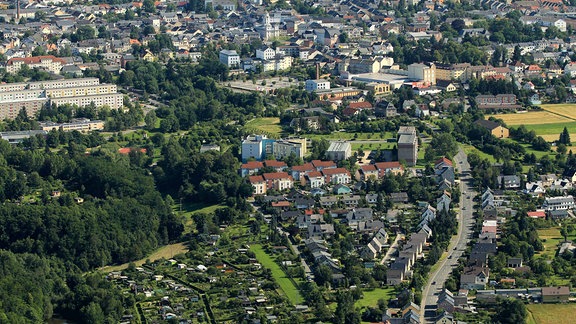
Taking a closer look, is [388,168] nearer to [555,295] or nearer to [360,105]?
[360,105]

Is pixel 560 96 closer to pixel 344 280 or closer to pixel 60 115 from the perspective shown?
pixel 60 115

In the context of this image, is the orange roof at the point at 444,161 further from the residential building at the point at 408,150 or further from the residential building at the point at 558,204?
the residential building at the point at 558,204

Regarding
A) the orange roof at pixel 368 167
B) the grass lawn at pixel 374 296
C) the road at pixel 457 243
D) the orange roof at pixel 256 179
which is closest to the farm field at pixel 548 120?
the road at pixel 457 243

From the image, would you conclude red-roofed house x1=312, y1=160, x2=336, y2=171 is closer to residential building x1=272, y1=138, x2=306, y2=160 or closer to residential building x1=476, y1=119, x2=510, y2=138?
residential building x1=272, y1=138, x2=306, y2=160

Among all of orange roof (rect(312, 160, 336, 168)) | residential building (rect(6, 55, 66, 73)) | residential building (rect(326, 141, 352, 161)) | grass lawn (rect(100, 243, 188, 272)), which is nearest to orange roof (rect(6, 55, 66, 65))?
residential building (rect(6, 55, 66, 73))

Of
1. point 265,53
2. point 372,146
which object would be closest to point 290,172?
point 372,146

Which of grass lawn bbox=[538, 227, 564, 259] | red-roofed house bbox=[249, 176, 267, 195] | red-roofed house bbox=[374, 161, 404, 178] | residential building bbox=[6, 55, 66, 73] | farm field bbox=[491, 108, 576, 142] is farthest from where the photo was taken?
residential building bbox=[6, 55, 66, 73]

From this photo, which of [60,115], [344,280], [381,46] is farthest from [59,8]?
[344,280]
